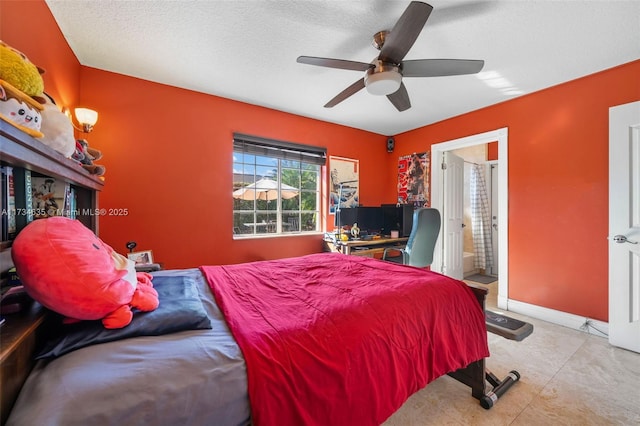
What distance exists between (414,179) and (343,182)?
118cm

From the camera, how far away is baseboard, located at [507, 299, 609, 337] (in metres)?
2.43

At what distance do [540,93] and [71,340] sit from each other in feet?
13.6

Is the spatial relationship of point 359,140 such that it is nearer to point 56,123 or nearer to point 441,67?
point 441,67

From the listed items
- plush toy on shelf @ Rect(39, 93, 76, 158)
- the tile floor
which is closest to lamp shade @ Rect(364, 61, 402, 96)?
plush toy on shelf @ Rect(39, 93, 76, 158)

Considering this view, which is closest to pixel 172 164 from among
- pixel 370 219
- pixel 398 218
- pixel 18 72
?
pixel 18 72

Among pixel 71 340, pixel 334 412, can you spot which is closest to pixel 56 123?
pixel 71 340

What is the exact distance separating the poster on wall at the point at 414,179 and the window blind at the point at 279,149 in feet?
4.75

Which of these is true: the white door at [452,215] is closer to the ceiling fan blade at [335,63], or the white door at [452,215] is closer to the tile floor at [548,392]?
the tile floor at [548,392]

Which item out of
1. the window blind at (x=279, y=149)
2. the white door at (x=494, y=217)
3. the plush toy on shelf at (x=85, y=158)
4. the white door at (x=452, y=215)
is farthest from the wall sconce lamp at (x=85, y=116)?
the white door at (x=494, y=217)

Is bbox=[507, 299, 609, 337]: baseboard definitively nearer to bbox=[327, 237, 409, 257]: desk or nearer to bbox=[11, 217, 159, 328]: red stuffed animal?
bbox=[327, 237, 409, 257]: desk

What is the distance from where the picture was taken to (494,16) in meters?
1.79

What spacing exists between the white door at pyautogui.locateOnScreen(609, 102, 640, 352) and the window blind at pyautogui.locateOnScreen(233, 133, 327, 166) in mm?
3006

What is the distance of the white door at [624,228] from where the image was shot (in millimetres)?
2133

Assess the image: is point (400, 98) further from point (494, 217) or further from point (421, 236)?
point (494, 217)
